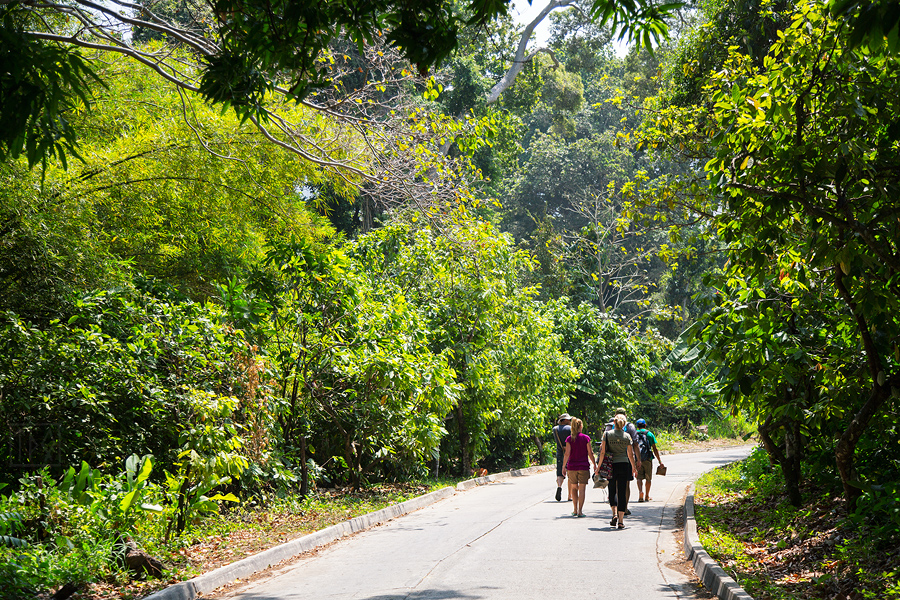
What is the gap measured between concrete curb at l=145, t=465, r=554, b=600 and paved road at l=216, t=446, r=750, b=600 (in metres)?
0.26

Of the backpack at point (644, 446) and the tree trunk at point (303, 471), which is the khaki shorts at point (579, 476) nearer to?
the backpack at point (644, 446)

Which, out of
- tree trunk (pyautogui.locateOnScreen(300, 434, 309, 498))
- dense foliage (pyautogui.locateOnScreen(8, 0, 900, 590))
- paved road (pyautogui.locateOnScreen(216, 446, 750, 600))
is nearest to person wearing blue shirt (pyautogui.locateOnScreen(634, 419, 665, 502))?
paved road (pyautogui.locateOnScreen(216, 446, 750, 600))

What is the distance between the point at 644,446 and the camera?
15.4 meters

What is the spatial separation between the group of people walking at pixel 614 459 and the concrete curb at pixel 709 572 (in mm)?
1474

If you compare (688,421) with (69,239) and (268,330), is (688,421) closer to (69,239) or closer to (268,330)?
(268,330)

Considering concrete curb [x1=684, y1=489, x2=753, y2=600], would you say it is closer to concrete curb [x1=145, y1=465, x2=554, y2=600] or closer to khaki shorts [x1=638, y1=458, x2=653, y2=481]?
khaki shorts [x1=638, y1=458, x2=653, y2=481]

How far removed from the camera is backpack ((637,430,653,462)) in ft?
49.8

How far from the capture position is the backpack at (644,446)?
1518 cm

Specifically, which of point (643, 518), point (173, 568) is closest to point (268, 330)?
point (173, 568)

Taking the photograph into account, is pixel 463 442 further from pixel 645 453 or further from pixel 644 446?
pixel 644 446

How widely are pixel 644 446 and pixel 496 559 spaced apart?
6.85 meters

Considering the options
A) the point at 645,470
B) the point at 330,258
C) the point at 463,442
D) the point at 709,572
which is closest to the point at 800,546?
the point at 709,572

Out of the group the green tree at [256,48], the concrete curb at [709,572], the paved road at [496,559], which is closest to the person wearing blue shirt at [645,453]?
the paved road at [496,559]

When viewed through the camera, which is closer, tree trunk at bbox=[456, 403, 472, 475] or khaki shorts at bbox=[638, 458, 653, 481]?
khaki shorts at bbox=[638, 458, 653, 481]
